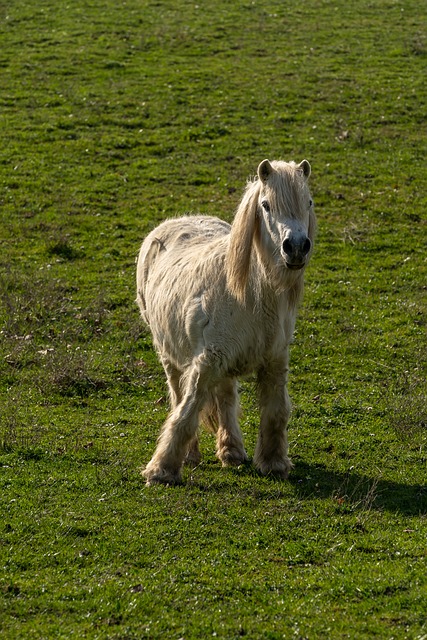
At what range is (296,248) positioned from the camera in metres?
8.28

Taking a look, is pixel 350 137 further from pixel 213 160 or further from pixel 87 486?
pixel 87 486

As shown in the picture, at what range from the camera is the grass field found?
23.7 feet

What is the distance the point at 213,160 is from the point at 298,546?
591 inches

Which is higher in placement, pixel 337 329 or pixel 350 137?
pixel 350 137

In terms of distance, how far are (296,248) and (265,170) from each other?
90 centimetres

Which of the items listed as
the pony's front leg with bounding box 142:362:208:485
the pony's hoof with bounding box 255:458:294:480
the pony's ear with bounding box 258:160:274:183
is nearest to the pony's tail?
the pony's ear with bounding box 258:160:274:183

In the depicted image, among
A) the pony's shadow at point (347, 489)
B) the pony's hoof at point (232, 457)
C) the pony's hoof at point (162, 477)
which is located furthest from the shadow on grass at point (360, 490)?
the pony's hoof at point (162, 477)

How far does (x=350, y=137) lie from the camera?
22797 mm

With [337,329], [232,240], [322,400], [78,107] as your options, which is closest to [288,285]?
[232,240]

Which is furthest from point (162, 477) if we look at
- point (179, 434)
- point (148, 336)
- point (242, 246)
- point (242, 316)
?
point (148, 336)

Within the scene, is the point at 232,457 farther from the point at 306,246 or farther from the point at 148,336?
the point at 148,336

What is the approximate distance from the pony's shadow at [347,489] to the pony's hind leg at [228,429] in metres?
0.21

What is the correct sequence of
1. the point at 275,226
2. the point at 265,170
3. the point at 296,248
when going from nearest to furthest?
the point at 296,248 → the point at 275,226 → the point at 265,170

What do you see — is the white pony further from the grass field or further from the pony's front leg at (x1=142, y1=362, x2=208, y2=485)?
the grass field
